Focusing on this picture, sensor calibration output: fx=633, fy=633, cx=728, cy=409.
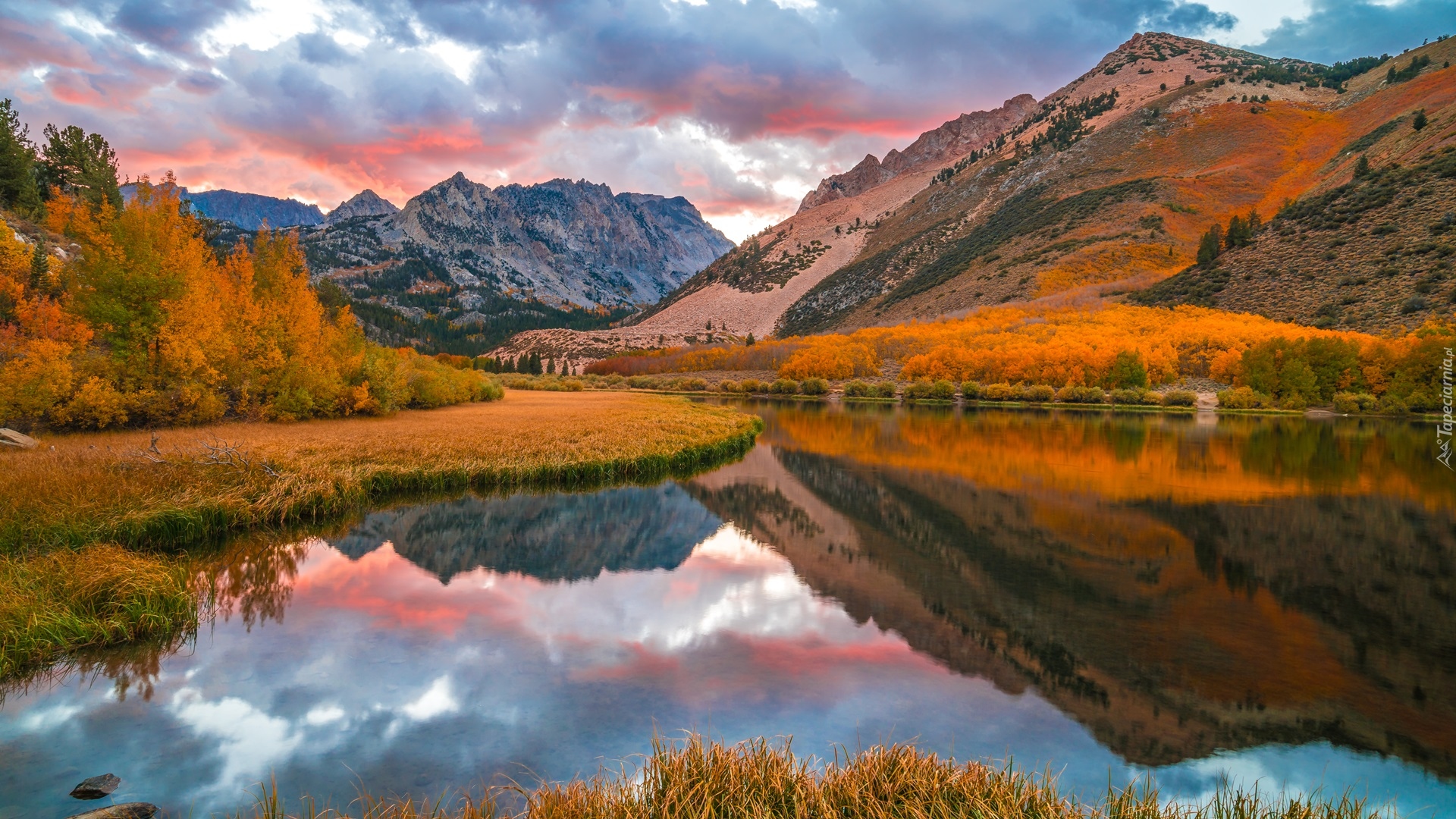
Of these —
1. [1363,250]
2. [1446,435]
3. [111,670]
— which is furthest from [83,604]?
[1363,250]

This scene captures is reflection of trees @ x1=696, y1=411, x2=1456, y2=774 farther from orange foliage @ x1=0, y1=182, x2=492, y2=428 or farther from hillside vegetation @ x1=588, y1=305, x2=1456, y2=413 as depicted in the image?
hillside vegetation @ x1=588, y1=305, x2=1456, y2=413

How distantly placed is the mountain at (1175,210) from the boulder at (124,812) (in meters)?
78.8

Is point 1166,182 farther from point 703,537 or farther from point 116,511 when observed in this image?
point 116,511

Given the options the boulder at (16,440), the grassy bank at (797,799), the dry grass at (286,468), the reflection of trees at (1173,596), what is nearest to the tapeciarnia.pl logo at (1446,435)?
the reflection of trees at (1173,596)

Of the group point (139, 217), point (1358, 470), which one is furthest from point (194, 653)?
point (1358, 470)

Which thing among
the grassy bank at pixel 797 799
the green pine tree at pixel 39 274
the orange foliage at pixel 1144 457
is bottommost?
the orange foliage at pixel 1144 457

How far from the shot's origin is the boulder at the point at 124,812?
15.5ft

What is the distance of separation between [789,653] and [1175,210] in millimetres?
126082

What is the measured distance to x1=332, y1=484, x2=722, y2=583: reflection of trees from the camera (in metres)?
13.2

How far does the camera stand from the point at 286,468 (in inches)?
643

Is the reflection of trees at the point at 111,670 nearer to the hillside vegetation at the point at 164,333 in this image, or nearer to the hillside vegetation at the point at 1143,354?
the hillside vegetation at the point at 164,333

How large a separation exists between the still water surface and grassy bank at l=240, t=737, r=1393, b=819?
0.67m

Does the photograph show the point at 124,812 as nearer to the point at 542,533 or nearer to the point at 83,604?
the point at 83,604

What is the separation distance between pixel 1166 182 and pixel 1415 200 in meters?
52.7
